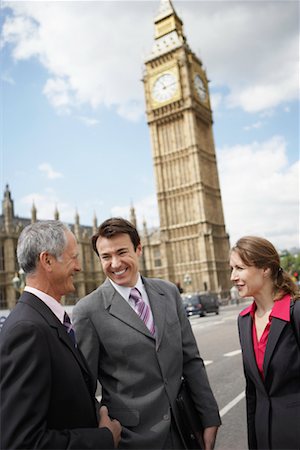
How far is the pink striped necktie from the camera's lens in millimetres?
2584

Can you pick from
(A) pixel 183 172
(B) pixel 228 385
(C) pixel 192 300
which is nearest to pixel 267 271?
(B) pixel 228 385

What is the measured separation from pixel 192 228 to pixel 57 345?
150 ft

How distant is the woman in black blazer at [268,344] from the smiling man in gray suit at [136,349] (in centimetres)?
28

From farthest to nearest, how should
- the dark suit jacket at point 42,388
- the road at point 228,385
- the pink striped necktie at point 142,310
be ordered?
the road at point 228,385 < the pink striped necktie at point 142,310 < the dark suit jacket at point 42,388

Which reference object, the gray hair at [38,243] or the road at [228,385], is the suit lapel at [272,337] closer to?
the gray hair at [38,243]

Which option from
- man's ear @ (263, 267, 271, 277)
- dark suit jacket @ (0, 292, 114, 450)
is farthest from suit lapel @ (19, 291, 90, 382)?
man's ear @ (263, 267, 271, 277)

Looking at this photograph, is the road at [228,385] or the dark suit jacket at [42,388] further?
the road at [228,385]

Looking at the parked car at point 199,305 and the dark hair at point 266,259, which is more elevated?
the dark hair at point 266,259

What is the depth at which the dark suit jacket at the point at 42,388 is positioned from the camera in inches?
63.9

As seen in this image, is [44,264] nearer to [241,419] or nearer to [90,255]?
[241,419]

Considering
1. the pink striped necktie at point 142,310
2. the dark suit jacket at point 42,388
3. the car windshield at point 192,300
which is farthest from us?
the car windshield at point 192,300

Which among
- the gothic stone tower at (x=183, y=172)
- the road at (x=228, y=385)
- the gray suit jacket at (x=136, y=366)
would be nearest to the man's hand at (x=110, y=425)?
the gray suit jacket at (x=136, y=366)

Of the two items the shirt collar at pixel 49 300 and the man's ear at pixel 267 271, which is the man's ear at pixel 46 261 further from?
the man's ear at pixel 267 271

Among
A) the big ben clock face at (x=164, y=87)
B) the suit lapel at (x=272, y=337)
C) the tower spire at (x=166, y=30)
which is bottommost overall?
the suit lapel at (x=272, y=337)
